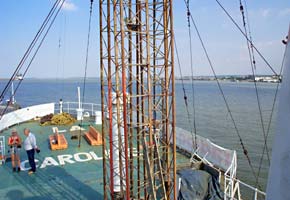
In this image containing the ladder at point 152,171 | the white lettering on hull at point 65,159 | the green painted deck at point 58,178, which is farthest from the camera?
the white lettering on hull at point 65,159

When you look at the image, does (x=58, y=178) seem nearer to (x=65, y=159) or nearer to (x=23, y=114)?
(x=65, y=159)

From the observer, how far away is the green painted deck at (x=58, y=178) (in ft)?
25.5

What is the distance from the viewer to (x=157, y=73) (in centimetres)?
729

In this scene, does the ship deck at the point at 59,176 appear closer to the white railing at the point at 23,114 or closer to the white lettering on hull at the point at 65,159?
the white lettering on hull at the point at 65,159

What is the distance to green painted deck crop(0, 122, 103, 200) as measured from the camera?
7.78 meters

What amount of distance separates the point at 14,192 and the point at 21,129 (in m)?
8.08

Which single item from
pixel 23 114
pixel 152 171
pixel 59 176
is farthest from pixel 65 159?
pixel 23 114

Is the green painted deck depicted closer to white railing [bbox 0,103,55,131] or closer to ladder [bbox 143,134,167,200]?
ladder [bbox 143,134,167,200]

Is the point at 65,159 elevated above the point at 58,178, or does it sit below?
above

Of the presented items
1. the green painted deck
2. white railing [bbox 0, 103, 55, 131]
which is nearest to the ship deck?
the green painted deck

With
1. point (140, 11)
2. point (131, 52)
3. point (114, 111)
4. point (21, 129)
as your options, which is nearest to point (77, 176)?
point (114, 111)

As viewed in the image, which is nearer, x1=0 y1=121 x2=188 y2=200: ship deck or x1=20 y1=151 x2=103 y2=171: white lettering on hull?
x1=0 y1=121 x2=188 y2=200: ship deck

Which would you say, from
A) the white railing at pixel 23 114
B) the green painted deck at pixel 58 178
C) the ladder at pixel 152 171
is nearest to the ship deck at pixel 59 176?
the green painted deck at pixel 58 178

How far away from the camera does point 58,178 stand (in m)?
8.84
